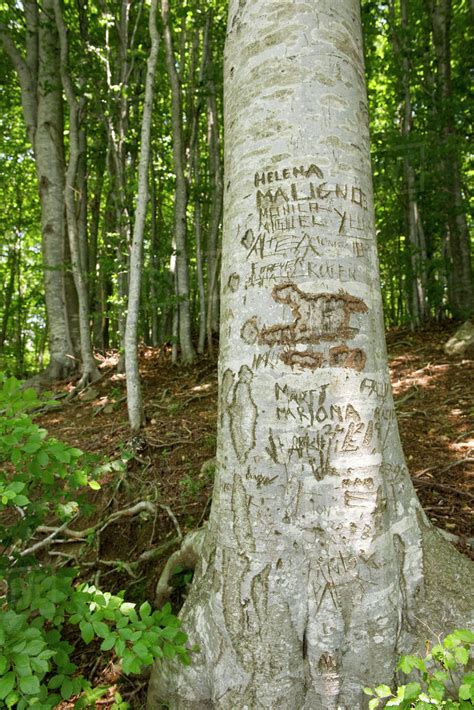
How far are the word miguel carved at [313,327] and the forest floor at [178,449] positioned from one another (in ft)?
A: 5.26

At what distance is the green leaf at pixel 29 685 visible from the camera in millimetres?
1237


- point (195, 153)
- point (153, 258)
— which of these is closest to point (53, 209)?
point (153, 258)

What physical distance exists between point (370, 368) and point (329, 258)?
43 centimetres

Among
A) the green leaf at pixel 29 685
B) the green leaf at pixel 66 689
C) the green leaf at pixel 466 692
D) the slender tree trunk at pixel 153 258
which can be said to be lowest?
the green leaf at pixel 66 689

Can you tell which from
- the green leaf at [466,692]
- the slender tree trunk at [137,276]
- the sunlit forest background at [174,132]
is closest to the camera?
the green leaf at [466,692]

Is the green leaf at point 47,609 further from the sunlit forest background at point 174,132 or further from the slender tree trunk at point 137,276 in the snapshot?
the sunlit forest background at point 174,132

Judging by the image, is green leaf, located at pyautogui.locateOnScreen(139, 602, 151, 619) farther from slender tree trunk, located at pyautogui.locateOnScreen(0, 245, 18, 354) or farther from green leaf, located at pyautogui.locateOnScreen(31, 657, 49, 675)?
slender tree trunk, located at pyautogui.locateOnScreen(0, 245, 18, 354)

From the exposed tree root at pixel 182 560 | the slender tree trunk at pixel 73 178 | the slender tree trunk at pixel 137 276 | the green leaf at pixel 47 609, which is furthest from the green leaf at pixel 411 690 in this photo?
the slender tree trunk at pixel 73 178

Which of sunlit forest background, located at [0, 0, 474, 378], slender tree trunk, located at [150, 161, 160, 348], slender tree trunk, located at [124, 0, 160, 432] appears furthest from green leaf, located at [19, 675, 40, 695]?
slender tree trunk, located at [150, 161, 160, 348]

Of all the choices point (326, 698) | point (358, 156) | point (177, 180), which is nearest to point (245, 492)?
point (326, 698)

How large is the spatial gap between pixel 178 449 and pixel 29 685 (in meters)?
3.27

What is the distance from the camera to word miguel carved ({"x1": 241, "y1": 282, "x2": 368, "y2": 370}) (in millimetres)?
1526

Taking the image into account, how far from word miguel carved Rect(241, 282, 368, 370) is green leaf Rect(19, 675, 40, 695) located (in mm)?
1240

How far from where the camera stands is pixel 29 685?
4.10ft
